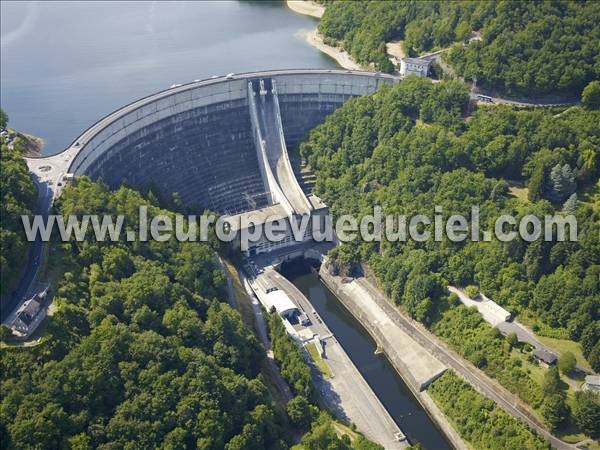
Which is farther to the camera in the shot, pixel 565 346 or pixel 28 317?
pixel 565 346

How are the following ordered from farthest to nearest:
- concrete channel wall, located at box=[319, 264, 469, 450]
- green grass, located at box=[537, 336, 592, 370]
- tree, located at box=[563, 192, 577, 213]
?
tree, located at box=[563, 192, 577, 213]
concrete channel wall, located at box=[319, 264, 469, 450]
green grass, located at box=[537, 336, 592, 370]

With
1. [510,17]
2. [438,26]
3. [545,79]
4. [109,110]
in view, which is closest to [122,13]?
[109,110]

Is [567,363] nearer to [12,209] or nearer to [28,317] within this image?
[28,317]

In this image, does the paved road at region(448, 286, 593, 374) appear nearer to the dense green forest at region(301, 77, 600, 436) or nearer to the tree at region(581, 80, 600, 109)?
the dense green forest at region(301, 77, 600, 436)

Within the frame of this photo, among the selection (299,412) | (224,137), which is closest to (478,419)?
(299,412)

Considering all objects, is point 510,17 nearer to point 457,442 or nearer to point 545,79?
point 545,79

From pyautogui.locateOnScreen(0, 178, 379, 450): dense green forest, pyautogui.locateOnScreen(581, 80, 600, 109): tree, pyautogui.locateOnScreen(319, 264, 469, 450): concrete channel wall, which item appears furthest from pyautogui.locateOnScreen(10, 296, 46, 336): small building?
pyautogui.locateOnScreen(581, 80, 600, 109): tree
